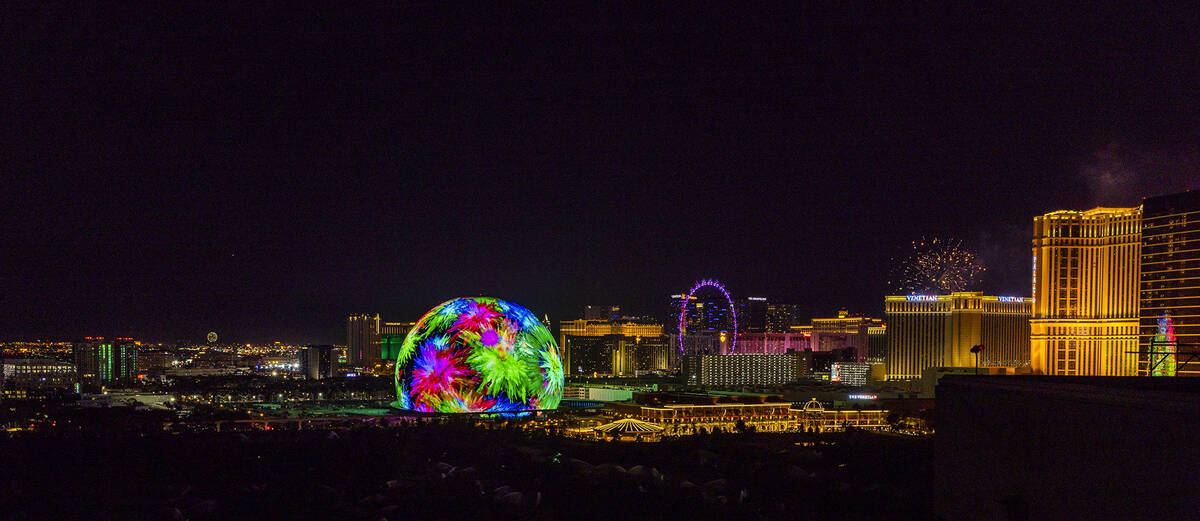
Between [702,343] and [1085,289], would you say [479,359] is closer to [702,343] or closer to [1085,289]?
[1085,289]

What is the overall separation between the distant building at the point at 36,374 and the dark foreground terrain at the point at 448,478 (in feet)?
186

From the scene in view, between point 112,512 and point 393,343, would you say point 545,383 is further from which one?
point 393,343

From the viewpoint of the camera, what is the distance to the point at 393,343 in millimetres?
165125

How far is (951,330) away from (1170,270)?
1957 inches

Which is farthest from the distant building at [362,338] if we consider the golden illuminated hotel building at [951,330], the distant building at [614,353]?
the golden illuminated hotel building at [951,330]

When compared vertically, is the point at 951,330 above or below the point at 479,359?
below

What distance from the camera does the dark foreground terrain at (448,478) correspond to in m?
19.4

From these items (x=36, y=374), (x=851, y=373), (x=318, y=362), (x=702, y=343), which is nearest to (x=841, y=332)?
(x=702, y=343)

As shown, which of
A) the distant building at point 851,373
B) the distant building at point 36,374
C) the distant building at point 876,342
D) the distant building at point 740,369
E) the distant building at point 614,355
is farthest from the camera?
the distant building at point 876,342

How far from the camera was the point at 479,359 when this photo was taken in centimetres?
3794

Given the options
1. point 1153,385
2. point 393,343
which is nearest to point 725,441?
point 1153,385

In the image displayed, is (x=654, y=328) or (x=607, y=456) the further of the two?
(x=654, y=328)

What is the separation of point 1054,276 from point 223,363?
13788cm

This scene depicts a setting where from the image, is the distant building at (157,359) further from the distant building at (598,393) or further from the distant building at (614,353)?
the distant building at (598,393)
